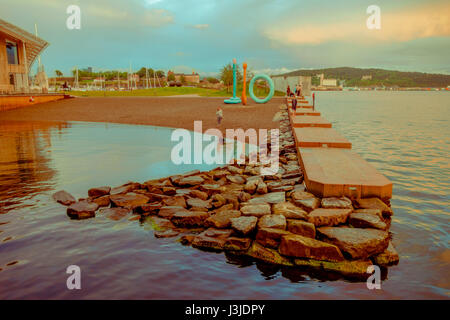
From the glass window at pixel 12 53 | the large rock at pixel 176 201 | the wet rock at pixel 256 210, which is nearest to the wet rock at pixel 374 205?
the wet rock at pixel 256 210

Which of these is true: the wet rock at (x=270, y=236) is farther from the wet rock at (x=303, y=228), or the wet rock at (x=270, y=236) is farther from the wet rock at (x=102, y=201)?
the wet rock at (x=102, y=201)

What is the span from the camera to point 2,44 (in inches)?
1650

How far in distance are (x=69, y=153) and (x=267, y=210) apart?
11.2m

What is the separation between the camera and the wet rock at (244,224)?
6137mm

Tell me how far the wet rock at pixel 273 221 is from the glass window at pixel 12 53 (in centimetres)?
5096

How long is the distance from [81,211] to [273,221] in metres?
4.32

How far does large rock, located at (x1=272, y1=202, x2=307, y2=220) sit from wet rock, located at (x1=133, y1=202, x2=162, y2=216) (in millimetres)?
2777

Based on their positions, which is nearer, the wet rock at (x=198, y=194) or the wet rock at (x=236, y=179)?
the wet rock at (x=198, y=194)

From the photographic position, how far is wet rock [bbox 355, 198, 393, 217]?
22.1 feet

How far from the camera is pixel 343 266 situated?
5289 mm

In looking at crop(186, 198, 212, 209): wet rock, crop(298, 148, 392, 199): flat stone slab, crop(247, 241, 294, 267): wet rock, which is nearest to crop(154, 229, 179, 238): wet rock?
crop(186, 198, 212, 209): wet rock

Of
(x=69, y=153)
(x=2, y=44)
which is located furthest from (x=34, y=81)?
(x=69, y=153)

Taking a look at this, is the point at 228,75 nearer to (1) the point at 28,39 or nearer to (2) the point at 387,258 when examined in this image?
(1) the point at 28,39
